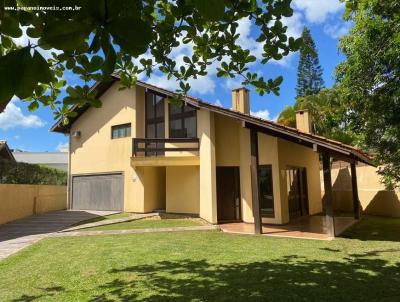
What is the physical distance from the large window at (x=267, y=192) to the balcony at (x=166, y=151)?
10.7 ft

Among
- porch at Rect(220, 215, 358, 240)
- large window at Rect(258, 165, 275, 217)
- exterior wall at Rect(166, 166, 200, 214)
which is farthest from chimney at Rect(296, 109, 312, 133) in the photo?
exterior wall at Rect(166, 166, 200, 214)

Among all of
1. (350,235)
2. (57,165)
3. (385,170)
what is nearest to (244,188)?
(350,235)

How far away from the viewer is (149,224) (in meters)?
15.1

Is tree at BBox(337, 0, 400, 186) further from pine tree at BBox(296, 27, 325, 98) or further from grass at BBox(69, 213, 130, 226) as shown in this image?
pine tree at BBox(296, 27, 325, 98)

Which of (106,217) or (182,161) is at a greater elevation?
(182,161)

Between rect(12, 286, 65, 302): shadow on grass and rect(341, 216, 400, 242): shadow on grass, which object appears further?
rect(341, 216, 400, 242): shadow on grass

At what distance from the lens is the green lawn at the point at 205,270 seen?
5.86 metres

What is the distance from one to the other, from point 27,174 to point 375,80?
19710 mm

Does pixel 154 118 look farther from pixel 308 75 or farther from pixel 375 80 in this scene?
pixel 308 75

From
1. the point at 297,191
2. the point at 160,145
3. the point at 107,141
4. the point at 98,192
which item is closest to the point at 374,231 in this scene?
the point at 297,191

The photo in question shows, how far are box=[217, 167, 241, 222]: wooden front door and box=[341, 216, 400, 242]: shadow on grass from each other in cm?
499

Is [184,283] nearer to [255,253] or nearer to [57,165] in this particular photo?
[255,253]

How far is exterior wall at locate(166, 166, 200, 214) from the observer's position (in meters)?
17.2

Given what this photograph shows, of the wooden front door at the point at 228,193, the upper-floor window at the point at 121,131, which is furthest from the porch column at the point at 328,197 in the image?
the upper-floor window at the point at 121,131
